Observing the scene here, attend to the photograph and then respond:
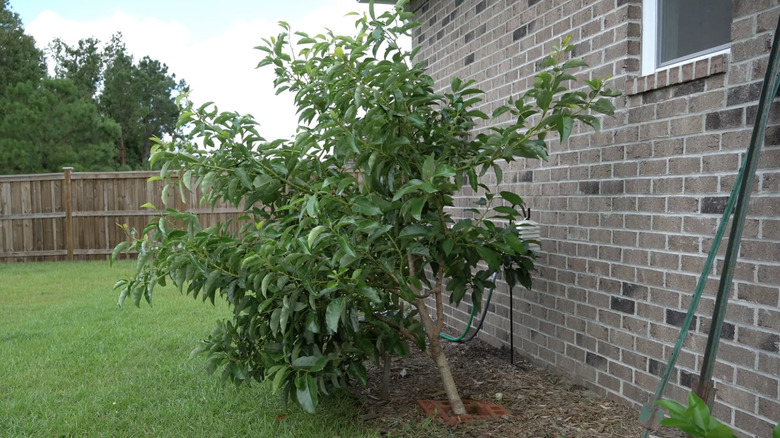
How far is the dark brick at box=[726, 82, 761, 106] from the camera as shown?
2357 mm

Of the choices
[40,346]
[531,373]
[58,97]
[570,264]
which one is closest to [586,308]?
[570,264]

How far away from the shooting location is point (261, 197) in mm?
3160

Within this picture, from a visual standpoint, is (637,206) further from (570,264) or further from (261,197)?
(261,197)

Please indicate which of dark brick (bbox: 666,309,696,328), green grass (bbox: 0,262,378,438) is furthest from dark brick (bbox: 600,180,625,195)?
green grass (bbox: 0,262,378,438)

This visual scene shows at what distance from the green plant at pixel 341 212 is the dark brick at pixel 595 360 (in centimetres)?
60

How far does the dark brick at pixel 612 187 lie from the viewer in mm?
3119

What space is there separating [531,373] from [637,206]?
1.29 metres

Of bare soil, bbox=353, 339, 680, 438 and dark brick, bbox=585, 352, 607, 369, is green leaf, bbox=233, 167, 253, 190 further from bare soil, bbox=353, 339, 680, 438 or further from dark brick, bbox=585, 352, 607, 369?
dark brick, bbox=585, 352, 607, 369

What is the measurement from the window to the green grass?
2.17 m

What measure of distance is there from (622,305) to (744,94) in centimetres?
115

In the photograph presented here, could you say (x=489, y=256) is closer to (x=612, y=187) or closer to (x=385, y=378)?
(x=612, y=187)

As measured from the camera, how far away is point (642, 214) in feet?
9.75

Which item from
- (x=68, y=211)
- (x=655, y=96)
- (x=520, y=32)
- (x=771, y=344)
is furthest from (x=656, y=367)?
(x=68, y=211)

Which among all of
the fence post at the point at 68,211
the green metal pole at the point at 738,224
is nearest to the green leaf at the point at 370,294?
the green metal pole at the point at 738,224
